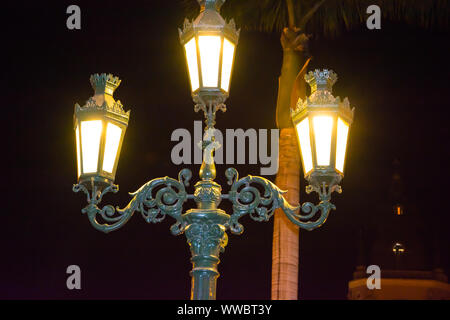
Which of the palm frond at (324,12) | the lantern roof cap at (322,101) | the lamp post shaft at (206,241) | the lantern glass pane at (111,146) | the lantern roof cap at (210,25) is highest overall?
the palm frond at (324,12)

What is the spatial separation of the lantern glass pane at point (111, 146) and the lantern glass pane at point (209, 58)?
0.89m

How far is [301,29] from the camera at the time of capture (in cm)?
1338

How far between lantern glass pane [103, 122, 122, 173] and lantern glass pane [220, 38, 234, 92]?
1.00 metres

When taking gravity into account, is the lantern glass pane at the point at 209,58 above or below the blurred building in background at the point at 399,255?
below

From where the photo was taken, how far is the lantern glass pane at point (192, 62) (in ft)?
23.7

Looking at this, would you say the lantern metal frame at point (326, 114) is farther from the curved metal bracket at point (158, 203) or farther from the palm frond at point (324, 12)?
the palm frond at point (324, 12)

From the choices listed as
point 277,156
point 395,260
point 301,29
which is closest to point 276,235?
point 277,156

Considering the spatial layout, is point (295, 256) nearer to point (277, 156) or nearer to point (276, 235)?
point (276, 235)

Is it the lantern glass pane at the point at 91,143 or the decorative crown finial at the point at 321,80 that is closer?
the lantern glass pane at the point at 91,143

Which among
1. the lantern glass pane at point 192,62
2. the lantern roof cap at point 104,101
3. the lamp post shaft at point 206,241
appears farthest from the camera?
the lantern roof cap at point 104,101

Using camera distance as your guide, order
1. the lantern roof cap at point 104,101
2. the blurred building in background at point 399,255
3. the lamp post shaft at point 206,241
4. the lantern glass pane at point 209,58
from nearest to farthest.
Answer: the lamp post shaft at point 206,241 < the lantern glass pane at point 209,58 < the lantern roof cap at point 104,101 < the blurred building in background at point 399,255

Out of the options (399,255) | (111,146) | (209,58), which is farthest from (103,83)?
(399,255)

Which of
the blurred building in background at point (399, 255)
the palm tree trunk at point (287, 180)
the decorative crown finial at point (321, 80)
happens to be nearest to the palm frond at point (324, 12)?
the palm tree trunk at point (287, 180)
